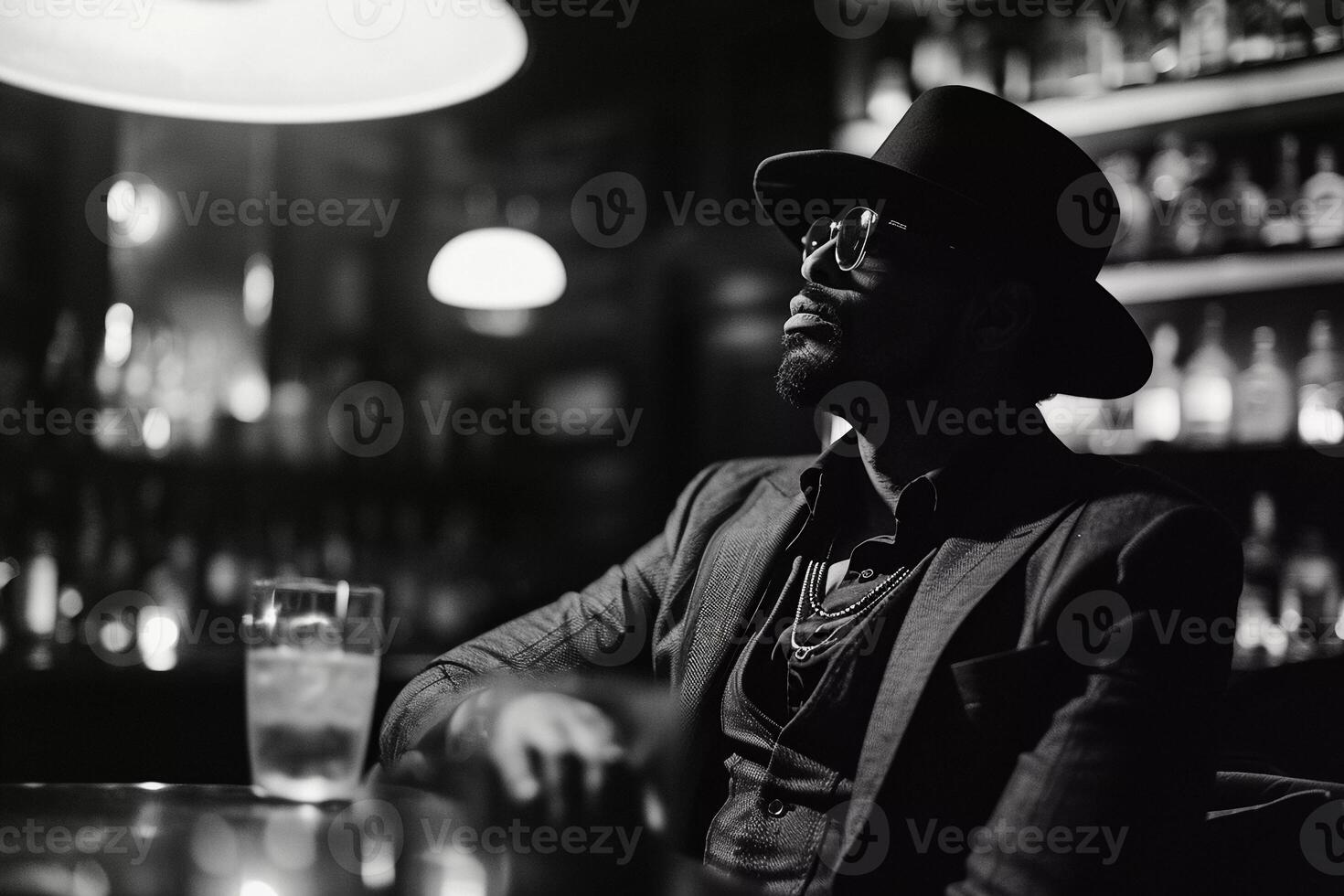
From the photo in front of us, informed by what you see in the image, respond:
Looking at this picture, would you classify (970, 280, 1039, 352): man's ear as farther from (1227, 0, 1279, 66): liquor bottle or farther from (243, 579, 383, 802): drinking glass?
(1227, 0, 1279, 66): liquor bottle

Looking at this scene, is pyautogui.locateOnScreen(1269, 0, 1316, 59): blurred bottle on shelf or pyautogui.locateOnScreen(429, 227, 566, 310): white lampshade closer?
pyautogui.locateOnScreen(1269, 0, 1316, 59): blurred bottle on shelf

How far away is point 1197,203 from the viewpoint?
2.84m

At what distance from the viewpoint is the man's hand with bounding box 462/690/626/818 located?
755 millimetres

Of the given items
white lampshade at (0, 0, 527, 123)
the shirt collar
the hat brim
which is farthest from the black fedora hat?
white lampshade at (0, 0, 527, 123)

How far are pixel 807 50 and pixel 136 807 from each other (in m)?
3.05

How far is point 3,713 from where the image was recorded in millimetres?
2268

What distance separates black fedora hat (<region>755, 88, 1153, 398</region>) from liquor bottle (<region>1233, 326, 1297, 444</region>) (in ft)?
4.07

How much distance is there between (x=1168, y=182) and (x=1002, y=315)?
1.46 meters

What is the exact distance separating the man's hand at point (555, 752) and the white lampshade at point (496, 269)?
9.46 ft

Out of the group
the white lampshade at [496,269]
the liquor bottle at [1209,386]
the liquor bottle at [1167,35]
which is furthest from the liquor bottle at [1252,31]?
the white lampshade at [496,269]

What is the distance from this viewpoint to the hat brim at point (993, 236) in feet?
5.28

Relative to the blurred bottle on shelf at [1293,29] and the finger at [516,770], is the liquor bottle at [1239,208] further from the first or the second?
the finger at [516,770]

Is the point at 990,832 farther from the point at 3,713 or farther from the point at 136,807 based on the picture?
the point at 3,713

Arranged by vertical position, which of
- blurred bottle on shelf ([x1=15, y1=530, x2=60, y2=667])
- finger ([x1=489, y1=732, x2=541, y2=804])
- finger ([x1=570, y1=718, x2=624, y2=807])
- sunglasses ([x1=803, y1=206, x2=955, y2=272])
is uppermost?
sunglasses ([x1=803, y1=206, x2=955, y2=272])
